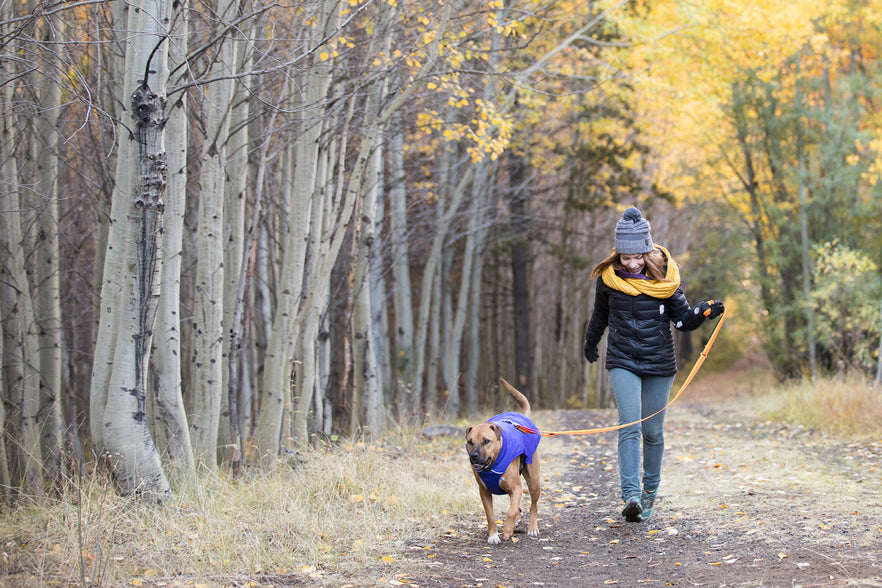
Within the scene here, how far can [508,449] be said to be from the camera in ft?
17.0

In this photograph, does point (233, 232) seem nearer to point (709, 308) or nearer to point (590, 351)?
point (590, 351)

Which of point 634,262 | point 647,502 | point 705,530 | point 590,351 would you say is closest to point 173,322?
point 590,351

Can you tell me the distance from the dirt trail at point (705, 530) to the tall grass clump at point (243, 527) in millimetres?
421

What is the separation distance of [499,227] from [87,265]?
850cm

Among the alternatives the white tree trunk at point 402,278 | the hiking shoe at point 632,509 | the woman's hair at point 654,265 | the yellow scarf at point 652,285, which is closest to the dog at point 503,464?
the hiking shoe at point 632,509

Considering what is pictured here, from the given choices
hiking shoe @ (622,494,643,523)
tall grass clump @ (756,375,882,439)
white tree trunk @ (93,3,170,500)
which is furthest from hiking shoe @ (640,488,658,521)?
tall grass clump @ (756,375,882,439)

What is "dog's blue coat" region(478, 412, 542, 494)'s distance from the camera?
202 inches

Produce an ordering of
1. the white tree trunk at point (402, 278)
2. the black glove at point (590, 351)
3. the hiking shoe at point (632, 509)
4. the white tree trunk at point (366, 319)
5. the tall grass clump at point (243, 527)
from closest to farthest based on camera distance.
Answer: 1. the tall grass clump at point (243, 527)
2. the hiking shoe at point (632, 509)
3. the black glove at point (590, 351)
4. the white tree trunk at point (366, 319)
5. the white tree trunk at point (402, 278)

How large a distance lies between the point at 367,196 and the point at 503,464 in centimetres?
558

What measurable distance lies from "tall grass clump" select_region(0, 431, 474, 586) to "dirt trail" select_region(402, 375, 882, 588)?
0.42 m

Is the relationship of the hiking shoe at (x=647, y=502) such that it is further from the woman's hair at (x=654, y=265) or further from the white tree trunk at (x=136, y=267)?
the white tree trunk at (x=136, y=267)

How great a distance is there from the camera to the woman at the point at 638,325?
17.6ft

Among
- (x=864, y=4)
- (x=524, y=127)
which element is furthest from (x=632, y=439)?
(x=864, y=4)

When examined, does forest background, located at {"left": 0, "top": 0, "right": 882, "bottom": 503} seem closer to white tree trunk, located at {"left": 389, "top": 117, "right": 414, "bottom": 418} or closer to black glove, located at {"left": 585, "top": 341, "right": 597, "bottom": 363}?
white tree trunk, located at {"left": 389, "top": 117, "right": 414, "bottom": 418}
